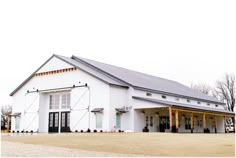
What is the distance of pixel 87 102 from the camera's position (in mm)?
29750

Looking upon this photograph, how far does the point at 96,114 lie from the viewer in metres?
28.9

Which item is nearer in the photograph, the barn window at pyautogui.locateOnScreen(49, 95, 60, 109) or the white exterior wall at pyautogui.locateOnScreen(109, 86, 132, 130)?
the white exterior wall at pyautogui.locateOnScreen(109, 86, 132, 130)

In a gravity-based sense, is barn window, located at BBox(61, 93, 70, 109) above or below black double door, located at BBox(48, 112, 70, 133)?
above

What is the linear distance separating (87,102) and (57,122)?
4.78 meters

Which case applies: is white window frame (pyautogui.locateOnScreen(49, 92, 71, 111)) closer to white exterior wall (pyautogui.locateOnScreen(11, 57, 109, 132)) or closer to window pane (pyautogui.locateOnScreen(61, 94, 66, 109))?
window pane (pyautogui.locateOnScreen(61, 94, 66, 109))

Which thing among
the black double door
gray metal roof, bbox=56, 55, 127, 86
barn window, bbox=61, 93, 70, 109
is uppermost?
gray metal roof, bbox=56, 55, 127, 86

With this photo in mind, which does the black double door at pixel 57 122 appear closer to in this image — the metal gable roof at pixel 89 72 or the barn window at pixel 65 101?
the barn window at pixel 65 101

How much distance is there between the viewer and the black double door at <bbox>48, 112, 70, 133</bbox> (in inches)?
1236

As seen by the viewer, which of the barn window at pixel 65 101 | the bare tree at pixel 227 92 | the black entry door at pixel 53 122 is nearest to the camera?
the barn window at pixel 65 101

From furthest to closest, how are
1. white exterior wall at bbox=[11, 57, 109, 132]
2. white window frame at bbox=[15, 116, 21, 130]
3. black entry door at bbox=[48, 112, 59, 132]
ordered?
white window frame at bbox=[15, 116, 21, 130] < black entry door at bbox=[48, 112, 59, 132] < white exterior wall at bbox=[11, 57, 109, 132]

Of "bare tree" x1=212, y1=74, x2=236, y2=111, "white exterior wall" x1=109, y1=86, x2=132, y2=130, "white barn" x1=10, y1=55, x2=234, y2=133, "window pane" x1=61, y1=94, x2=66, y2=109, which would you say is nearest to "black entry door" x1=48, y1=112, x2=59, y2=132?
"white barn" x1=10, y1=55, x2=234, y2=133

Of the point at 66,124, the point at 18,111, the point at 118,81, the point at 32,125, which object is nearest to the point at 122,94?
the point at 118,81

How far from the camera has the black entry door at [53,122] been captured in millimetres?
32531

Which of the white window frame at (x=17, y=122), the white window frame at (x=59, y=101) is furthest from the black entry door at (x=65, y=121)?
the white window frame at (x=17, y=122)
